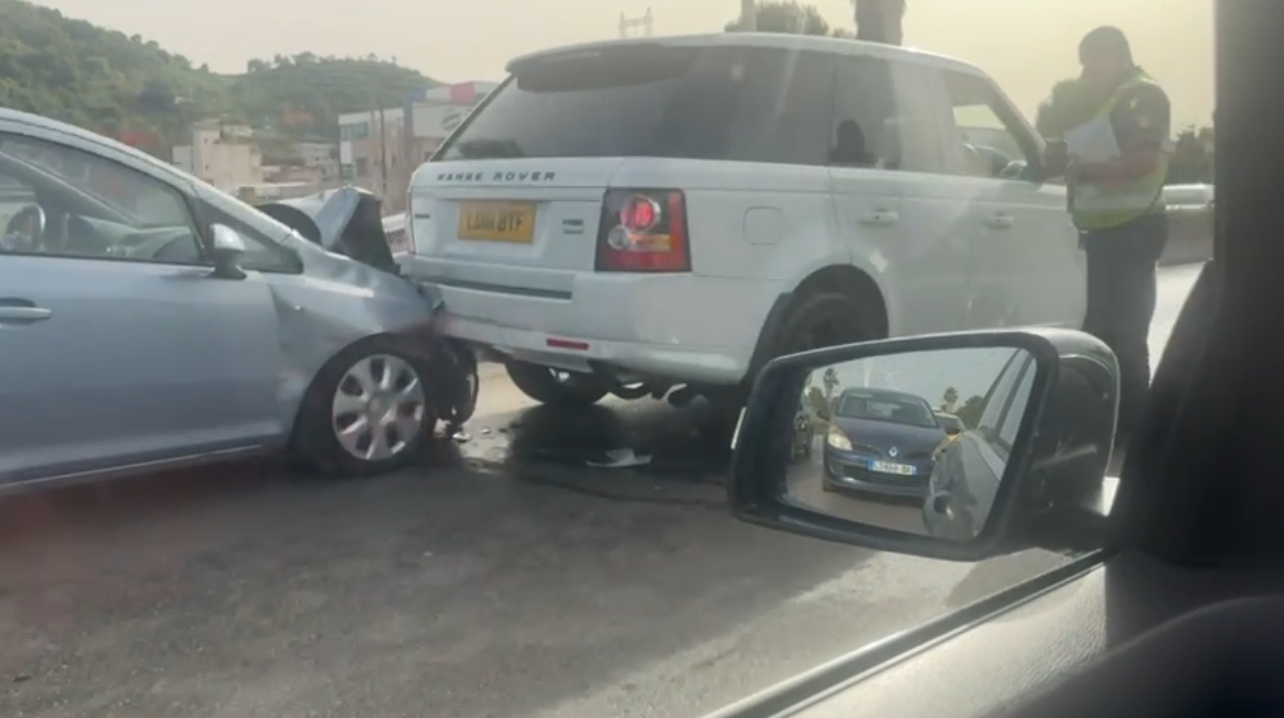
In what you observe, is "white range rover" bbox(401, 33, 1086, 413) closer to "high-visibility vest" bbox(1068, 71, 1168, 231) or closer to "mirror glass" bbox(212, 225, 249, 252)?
"high-visibility vest" bbox(1068, 71, 1168, 231)

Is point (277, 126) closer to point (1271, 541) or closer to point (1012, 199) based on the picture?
point (1012, 199)

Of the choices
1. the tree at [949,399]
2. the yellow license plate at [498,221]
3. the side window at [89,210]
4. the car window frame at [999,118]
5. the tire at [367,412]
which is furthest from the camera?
the car window frame at [999,118]

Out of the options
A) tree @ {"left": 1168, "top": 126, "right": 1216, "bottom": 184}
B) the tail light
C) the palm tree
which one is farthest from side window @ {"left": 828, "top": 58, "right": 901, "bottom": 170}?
tree @ {"left": 1168, "top": 126, "right": 1216, "bottom": 184}

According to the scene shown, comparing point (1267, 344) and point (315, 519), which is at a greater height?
point (1267, 344)

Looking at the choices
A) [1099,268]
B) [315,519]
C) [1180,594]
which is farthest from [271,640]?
[1099,268]

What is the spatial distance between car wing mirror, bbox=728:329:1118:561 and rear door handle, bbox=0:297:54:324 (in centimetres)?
352

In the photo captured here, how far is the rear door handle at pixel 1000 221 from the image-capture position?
261 inches

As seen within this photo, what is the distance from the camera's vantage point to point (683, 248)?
538cm

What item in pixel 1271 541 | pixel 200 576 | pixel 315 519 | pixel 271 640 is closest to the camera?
pixel 1271 541

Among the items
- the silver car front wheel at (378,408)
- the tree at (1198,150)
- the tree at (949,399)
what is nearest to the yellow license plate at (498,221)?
the silver car front wheel at (378,408)

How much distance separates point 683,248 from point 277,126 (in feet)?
9.37

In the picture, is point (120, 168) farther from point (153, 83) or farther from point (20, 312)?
point (153, 83)

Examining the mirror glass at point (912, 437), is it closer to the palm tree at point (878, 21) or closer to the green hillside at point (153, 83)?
the green hillside at point (153, 83)

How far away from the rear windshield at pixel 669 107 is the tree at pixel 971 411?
3757mm
